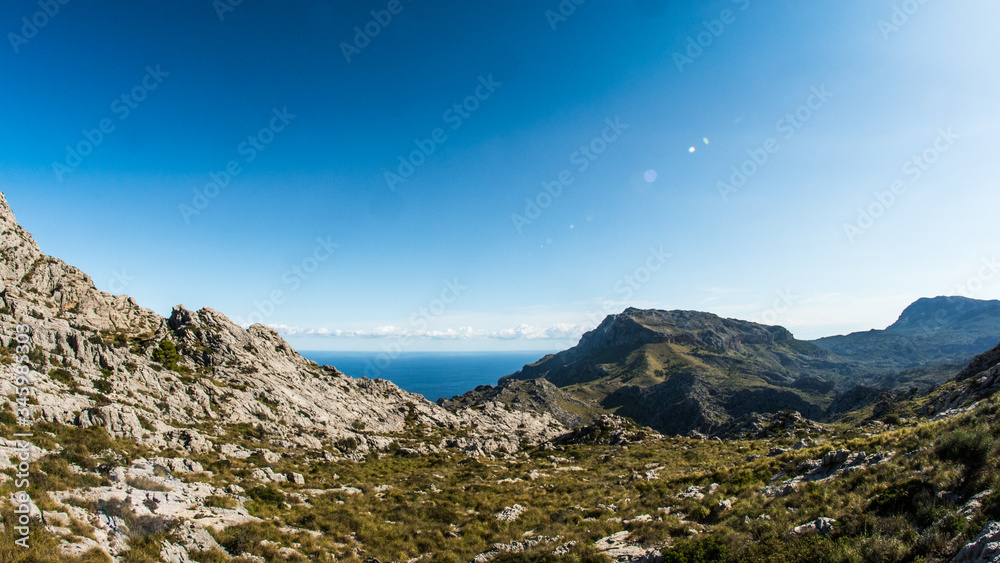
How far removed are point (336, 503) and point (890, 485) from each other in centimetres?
3488

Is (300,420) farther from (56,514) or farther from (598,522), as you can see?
(598,522)

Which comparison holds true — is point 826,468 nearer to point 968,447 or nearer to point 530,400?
point 968,447

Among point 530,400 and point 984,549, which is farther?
point 530,400

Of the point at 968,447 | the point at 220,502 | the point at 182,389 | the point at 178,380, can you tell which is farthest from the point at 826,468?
the point at 178,380

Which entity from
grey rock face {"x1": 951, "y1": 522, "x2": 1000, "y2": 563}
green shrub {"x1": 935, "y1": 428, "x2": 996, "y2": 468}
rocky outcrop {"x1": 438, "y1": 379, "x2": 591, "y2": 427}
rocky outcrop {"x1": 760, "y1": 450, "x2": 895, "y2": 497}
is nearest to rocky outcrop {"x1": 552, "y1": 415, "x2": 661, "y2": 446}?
rocky outcrop {"x1": 760, "y1": 450, "x2": 895, "y2": 497}

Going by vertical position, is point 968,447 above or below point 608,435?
above

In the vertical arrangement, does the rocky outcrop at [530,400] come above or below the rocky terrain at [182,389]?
below

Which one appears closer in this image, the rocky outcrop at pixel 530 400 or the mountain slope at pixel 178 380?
the mountain slope at pixel 178 380

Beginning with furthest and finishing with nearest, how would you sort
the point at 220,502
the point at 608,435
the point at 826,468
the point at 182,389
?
1. the point at 608,435
2. the point at 182,389
3. the point at 220,502
4. the point at 826,468

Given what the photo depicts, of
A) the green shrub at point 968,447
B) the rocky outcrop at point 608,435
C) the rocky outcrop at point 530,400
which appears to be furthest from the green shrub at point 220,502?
the rocky outcrop at point 530,400

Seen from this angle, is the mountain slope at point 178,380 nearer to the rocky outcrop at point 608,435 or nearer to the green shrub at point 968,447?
the rocky outcrop at point 608,435

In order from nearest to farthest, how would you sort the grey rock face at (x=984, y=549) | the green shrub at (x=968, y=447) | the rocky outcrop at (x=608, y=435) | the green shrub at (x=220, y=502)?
the grey rock face at (x=984, y=549)
the green shrub at (x=968, y=447)
the green shrub at (x=220, y=502)
the rocky outcrop at (x=608, y=435)

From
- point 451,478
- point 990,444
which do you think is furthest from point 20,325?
point 990,444

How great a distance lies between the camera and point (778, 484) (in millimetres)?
23734
